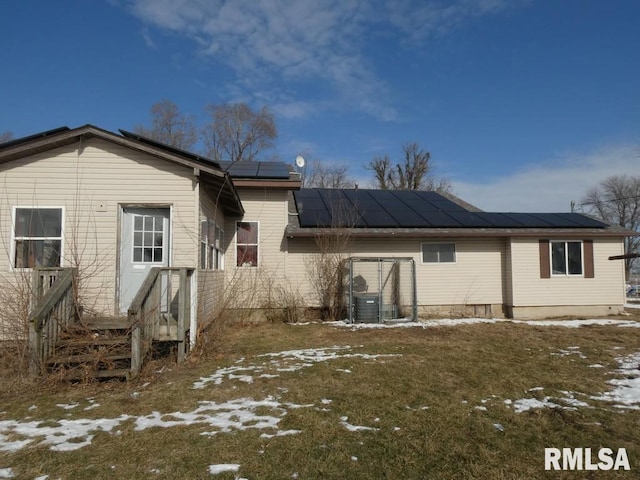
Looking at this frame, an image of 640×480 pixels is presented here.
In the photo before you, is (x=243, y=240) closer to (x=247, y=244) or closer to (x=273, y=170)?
(x=247, y=244)

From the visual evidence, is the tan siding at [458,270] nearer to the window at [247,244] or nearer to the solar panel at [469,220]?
the solar panel at [469,220]

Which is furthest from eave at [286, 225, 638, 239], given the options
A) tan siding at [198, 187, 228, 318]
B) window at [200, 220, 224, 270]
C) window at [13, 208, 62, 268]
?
window at [13, 208, 62, 268]

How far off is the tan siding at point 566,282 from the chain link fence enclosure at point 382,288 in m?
3.39

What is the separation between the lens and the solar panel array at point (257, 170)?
11797mm

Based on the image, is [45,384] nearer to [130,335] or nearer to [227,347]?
[130,335]

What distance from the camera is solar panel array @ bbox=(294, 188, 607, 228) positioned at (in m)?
12.4

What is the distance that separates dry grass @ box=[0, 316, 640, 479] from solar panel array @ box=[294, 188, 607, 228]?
5.61 meters

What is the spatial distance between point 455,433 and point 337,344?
4.64 metres

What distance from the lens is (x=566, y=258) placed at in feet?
42.2

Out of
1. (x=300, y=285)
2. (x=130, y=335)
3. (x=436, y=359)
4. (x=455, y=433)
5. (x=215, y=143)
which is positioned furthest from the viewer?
(x=215, y=143)

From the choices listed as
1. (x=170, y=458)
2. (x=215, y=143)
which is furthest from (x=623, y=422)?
(x=215, y=143)

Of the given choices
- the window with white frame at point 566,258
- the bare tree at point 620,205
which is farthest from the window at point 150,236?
the bare tree at point 620,205

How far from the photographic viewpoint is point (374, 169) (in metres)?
34.8

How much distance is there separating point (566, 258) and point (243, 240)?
10.4 meters
